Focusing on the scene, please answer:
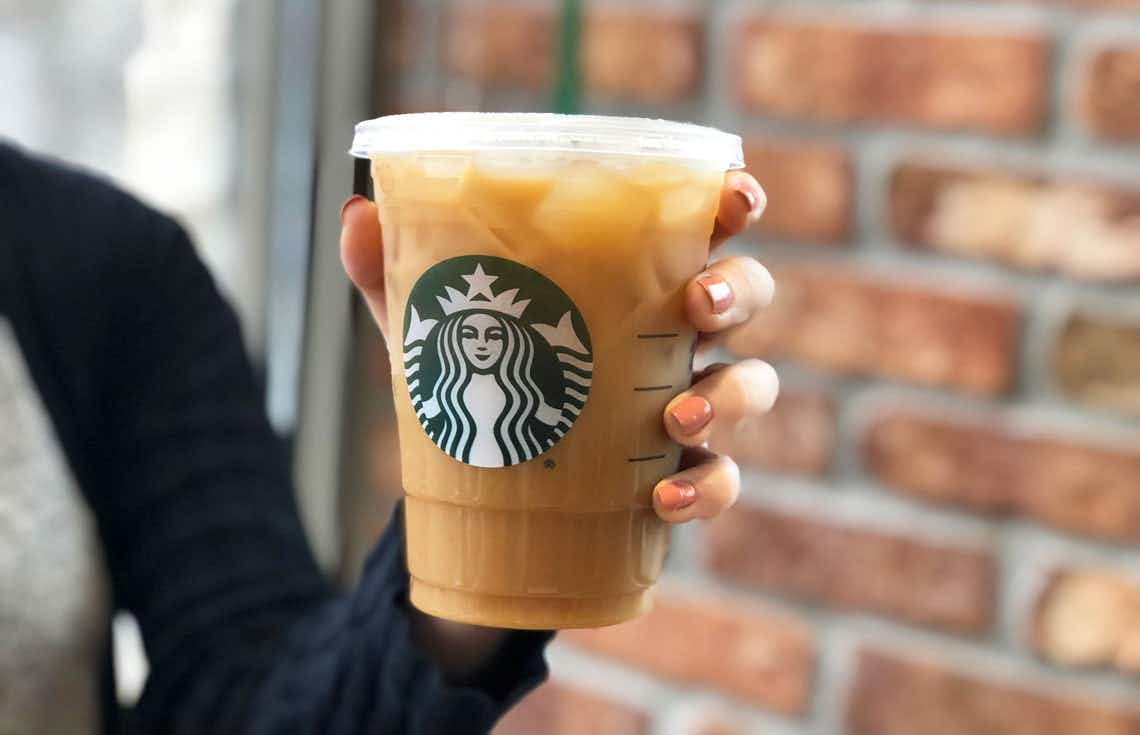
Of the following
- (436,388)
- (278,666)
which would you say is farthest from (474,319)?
(278,666)

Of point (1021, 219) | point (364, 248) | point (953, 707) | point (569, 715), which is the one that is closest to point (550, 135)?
point (364, 248)

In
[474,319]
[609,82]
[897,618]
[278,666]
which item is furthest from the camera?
[609,82]

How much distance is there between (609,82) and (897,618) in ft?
1.76

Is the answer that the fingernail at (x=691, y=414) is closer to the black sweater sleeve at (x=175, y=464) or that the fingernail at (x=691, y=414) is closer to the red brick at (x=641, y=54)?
the black sweater sleeve at (x=175, y=464)

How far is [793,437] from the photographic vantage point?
106cm

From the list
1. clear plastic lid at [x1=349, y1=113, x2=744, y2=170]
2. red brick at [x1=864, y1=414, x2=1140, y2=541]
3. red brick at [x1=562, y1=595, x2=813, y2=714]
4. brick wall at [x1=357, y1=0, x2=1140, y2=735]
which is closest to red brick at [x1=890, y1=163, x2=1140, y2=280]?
brick wall at [x1=357, y1=0, x2=1140, y2=735]

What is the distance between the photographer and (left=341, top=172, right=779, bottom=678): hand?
59cm

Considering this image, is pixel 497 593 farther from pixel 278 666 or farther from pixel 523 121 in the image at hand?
pixel 278 666

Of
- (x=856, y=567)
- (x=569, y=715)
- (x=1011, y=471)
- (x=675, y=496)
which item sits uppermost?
(x=675, y=496)

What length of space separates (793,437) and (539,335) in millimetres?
566

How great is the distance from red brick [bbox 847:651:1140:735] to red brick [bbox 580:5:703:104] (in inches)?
20.3

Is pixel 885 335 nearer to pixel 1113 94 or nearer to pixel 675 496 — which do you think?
pixel 1113 94

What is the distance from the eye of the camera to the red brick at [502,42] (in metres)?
1.20

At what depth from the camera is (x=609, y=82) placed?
3.81 ft
